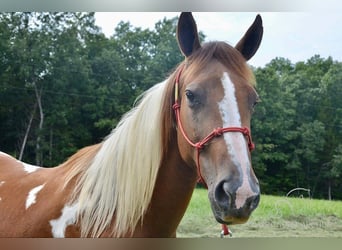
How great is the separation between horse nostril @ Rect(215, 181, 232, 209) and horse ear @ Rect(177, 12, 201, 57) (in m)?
0.47

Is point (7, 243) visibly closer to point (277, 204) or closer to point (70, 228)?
point (70, 228)

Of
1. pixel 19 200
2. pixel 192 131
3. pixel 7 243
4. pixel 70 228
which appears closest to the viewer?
pixel 192 131

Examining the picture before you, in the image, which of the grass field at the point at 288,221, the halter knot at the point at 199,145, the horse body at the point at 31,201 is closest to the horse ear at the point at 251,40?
the halter knot at the point at 199,145

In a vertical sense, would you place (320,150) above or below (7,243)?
above

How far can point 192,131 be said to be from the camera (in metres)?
1.27

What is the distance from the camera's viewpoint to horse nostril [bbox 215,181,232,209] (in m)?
1.22

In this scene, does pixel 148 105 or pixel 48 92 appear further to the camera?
pixel 48 92

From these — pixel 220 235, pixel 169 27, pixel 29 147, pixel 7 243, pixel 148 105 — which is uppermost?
pixel 169 27

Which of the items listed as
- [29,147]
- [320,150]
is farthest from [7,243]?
[320,150]

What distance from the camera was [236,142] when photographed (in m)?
1.24

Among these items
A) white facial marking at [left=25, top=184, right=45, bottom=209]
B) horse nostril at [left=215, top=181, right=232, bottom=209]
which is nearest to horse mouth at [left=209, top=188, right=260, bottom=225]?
horse nostril at [left=215, top=181, right=232, bottom=209]

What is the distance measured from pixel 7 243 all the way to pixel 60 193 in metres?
0.46

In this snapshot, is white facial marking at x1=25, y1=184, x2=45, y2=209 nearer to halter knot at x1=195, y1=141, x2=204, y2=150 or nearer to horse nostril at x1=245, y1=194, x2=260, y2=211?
halter knot at x1=195, y1=141, x2=204, y2=150

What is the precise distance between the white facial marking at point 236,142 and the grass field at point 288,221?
39.2 inches
